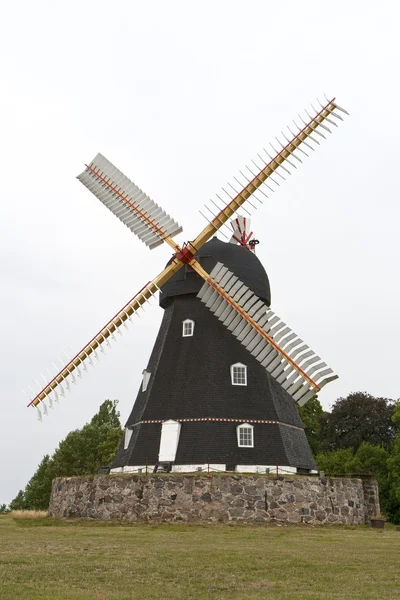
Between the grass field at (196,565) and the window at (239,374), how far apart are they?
22.4 feet

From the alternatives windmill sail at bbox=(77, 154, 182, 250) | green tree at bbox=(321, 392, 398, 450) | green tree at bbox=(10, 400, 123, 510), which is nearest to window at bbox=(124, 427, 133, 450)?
windmill sail at bbox=(77, 154, 182, 250)

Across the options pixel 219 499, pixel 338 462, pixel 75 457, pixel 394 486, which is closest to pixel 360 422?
pixel 338 462

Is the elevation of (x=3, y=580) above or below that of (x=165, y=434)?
below

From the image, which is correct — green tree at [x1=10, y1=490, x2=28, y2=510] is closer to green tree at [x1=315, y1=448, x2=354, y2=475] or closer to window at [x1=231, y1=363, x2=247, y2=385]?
green tree at [x1=315, y1=448, x2=354, y2=475]

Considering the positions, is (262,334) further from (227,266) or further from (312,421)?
(312,421)

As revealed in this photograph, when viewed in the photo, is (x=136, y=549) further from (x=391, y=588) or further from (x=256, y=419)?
(x=256, y=419)

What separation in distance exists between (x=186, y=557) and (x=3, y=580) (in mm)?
4086

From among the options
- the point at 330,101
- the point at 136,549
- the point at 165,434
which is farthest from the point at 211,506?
the point at 330,101

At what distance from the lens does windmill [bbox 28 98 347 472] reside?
77.3 feet

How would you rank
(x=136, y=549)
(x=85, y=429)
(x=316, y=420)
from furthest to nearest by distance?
(x=85, y=429)
(x=316, y=420)
(x=136, y=549)

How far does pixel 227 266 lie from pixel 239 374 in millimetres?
4518

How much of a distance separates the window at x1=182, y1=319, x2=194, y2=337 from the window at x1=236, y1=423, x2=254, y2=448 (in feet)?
14.5

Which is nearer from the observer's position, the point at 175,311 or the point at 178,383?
the point at 178,383

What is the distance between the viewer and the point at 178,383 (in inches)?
997
